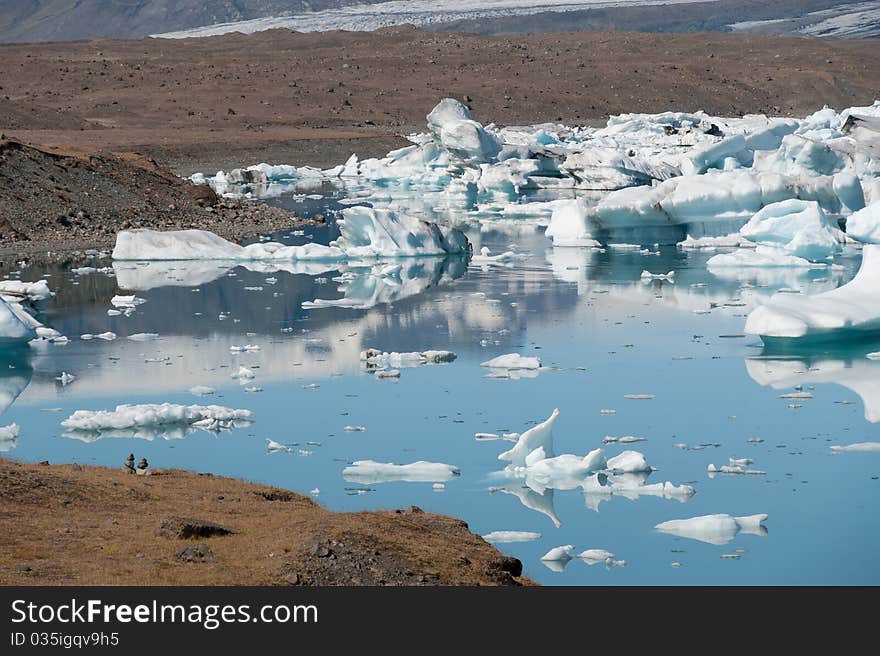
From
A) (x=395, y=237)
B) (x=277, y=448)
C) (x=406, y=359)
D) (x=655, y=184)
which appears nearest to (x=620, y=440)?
(x=277, y=448)

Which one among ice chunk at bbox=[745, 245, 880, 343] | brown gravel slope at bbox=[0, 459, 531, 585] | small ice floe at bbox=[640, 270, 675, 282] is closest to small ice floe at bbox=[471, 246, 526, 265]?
small ice floe at bbox=[640, 270, 675, 282]

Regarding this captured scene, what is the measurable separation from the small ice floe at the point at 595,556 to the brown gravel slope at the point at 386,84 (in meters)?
31.0

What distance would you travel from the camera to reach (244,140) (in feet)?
129

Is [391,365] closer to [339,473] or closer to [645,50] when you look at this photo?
[339,473]

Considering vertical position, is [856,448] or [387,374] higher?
[387,374]

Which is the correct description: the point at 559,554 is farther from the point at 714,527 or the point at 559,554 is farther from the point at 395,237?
the point at 395,237

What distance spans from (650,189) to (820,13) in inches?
2940

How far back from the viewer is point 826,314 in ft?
39.5

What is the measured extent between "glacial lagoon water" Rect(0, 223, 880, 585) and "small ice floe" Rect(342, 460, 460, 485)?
0.32ft

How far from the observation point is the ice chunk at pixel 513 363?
11969mm

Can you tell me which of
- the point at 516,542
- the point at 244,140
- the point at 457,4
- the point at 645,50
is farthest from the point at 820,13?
the point at 516,542

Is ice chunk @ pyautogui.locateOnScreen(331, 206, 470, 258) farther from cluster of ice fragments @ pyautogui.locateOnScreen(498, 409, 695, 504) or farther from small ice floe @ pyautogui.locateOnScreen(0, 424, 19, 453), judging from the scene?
cluster of ice fragments @ pyautogui.locateOnScreen(498, 409, 695, 504)

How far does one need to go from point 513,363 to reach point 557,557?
5.01m

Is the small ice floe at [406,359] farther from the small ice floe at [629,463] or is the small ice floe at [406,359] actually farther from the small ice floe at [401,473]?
the small ice floe at [629,463]
